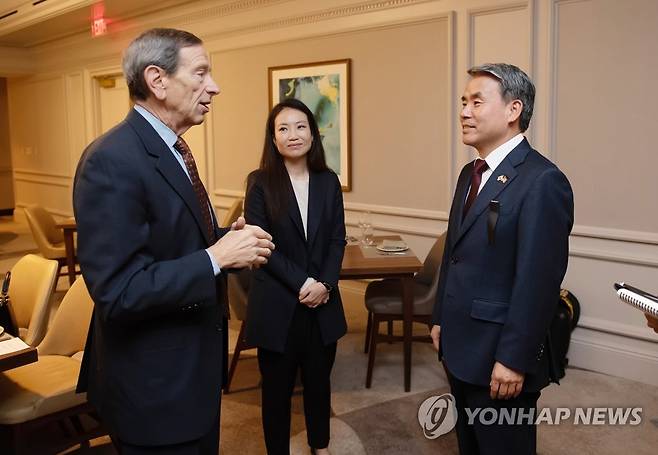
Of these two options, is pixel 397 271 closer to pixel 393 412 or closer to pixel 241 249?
pixel 393 412

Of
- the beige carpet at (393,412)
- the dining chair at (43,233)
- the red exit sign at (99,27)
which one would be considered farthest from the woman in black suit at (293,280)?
the red exit sign at (99,27)

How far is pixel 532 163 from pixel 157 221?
1.14 meters

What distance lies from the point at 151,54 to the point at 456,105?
3.57 metres

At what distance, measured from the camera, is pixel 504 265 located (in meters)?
1.89

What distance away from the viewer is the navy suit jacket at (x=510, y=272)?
180cm

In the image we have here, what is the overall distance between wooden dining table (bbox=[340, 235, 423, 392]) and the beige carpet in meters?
0.26

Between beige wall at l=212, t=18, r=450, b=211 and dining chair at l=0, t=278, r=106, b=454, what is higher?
beige wall at l=212, t=18, r=450, b=211

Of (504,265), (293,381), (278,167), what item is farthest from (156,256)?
(293,381)

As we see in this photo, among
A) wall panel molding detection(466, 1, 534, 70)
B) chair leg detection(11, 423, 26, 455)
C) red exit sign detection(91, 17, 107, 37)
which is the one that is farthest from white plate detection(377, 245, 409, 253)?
red exit sign detection(91, 17, 107, 37)

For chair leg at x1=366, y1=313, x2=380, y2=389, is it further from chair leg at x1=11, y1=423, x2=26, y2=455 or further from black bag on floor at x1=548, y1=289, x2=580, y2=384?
chair leg at x1=11, y1=423, x2=26, y2=455

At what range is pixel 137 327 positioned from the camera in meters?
1.55

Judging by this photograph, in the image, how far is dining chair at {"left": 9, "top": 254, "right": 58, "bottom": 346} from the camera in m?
2.97

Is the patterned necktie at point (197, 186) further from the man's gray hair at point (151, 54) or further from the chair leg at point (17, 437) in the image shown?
the chair leg at point (17, 437)

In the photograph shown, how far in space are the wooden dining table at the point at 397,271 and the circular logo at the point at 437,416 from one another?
232 millimetres
